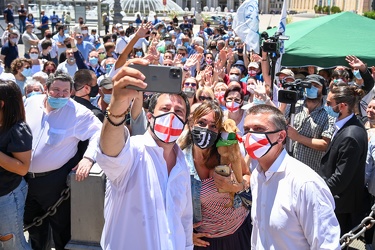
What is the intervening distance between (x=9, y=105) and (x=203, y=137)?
1.63m

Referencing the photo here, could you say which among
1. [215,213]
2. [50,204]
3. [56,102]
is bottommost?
[50,204]

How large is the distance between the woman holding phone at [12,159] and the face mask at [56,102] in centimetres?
58

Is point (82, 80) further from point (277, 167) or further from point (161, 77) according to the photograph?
point (161, 77)

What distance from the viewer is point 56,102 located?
4531 mm

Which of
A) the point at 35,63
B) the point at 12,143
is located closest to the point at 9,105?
the point at 12,143

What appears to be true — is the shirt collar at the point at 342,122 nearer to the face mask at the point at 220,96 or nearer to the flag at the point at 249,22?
the face mask at the point at 220,96

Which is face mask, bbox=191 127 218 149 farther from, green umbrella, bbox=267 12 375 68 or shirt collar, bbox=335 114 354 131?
green umbrella, bbox=267 12 375 68

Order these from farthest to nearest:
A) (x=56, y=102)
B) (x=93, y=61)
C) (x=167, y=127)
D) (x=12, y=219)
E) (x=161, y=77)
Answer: (x=93, y=61) < (x=56, y=102) < (x=12, y=219) < (x=167, y=127) < (x=161, y=77)

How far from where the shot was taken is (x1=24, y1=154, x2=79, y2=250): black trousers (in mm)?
4438

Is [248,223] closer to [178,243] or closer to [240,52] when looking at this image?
[178,243]

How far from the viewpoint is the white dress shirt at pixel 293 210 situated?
9.12 feet

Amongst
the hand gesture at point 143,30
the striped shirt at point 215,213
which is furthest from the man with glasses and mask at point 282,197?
the hand gesture at point 143,30

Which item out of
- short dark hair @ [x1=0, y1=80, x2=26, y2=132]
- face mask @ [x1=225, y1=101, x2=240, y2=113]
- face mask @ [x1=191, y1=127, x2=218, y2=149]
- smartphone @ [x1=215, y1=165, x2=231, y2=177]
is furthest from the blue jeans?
face mask @ [x1=225, y1=101, x2=240, y2=113]

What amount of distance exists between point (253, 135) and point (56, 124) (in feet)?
7.13
